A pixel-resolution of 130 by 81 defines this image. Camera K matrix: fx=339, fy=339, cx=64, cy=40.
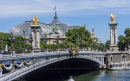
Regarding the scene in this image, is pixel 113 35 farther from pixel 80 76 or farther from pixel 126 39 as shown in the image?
pixel 80 76

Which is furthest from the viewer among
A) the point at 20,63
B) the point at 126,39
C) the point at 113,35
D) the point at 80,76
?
the point at 126,39

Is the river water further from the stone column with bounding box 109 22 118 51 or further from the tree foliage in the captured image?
the tree foliage

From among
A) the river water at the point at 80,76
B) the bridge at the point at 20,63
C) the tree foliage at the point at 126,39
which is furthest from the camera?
the tree foliage at the point at 126,39

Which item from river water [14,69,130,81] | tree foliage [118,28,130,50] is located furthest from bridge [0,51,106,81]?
tree foliage [118,28,130,50]

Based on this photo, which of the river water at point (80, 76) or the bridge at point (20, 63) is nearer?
the bridge at point (20, 63)

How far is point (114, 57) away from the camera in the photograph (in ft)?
287

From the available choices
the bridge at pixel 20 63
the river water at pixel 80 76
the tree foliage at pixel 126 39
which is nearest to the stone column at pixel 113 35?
the tree foliage at pixel 126 39

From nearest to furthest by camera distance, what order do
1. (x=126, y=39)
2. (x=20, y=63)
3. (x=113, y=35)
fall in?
(x=20, y=63)
(x=113, y=35)
(x=126, y=39)

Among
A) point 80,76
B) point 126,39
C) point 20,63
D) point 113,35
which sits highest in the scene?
point 113,35

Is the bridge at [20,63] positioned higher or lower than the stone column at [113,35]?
lower

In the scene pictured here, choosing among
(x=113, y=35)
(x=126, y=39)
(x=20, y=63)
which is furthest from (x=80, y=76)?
(x=126, y=39)

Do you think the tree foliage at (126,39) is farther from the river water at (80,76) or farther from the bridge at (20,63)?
the bridge at (20,63)

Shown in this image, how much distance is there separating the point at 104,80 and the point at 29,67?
25004 millimetres

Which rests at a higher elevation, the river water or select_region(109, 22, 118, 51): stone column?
select_region(109, 22, 118, 51): stone column
